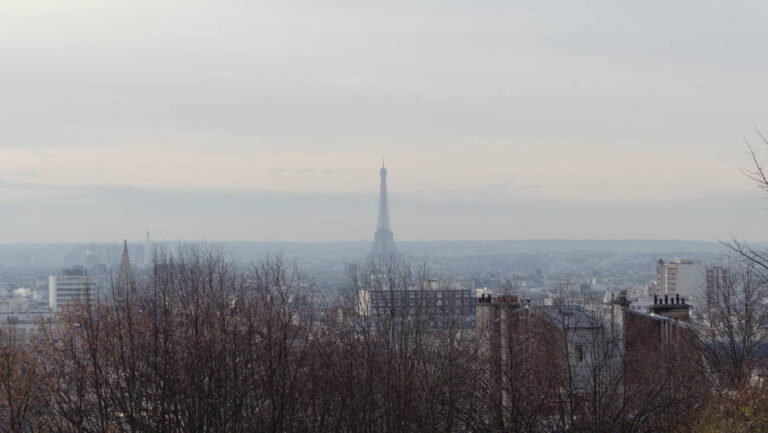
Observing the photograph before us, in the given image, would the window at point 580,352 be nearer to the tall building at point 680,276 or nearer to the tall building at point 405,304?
the tall building at point 405,304

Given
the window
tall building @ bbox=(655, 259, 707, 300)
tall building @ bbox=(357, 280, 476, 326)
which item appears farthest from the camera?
tall building @ bbox=(655, 259, 707, 300)

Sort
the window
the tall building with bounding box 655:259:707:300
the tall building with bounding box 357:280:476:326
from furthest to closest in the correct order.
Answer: the tall building with bounding box 655:259:707:300 < the tall building with bounding box 357:280:476:326 < the window

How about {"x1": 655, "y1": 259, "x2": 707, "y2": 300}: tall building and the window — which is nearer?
the window

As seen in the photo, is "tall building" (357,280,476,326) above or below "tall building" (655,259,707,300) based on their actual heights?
above

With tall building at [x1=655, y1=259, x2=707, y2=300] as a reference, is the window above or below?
above

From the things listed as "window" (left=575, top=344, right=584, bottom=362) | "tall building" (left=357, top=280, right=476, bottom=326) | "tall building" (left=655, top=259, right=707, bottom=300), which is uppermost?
"tall building" (left=357, top=280, right=476, bottom=326)

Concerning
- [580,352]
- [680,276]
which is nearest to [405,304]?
[580,352]

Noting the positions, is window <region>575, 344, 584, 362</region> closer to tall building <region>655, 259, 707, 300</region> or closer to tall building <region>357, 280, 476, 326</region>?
tall building <region>357, 280, 476, 326</region>

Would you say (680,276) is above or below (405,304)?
below

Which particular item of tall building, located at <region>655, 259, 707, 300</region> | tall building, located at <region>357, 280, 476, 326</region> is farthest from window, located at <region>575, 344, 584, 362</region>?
tall building, located at <region>655, 259, 707, 300</region>

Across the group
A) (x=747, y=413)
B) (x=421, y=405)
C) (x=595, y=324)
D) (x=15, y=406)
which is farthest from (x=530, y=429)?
(x=15, y=406)

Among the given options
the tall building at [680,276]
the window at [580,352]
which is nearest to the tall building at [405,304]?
the window at [580,352]

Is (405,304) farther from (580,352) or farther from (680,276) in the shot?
(680,276)

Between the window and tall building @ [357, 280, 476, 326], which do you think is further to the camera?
tall building @ [357, 280, 476, 326]
